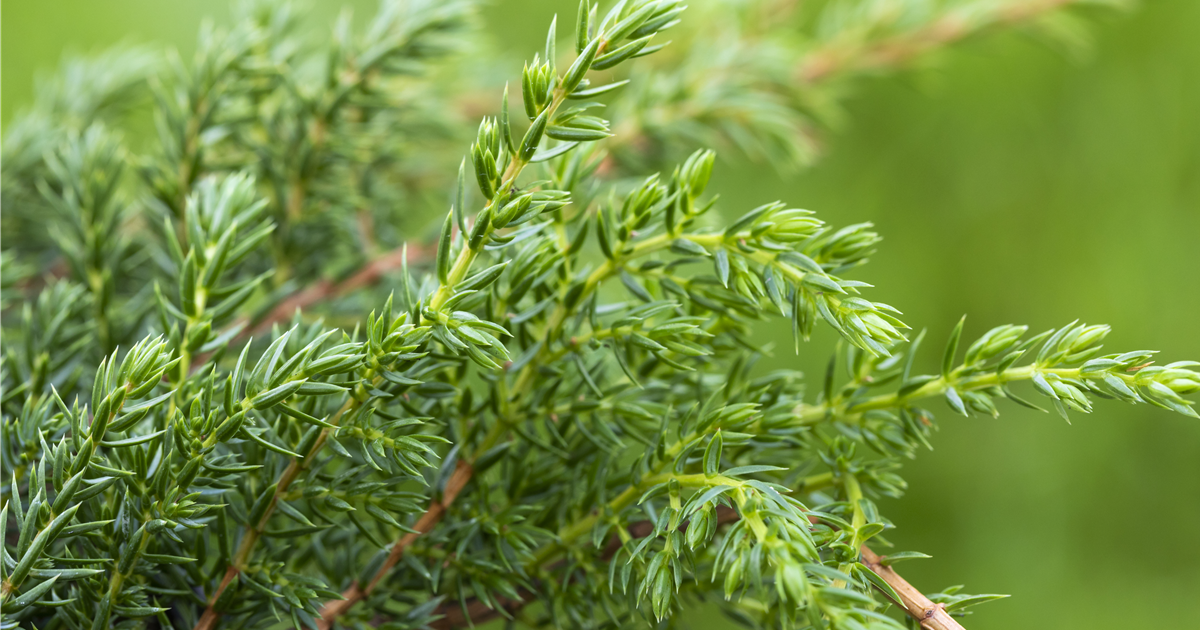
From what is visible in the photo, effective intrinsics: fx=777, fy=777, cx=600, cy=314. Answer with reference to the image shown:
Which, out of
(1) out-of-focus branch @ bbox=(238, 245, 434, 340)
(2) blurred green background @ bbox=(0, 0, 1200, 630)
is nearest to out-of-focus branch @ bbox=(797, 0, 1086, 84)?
(2) blurred green background @ bbox=(0, 0, 1200, 630)

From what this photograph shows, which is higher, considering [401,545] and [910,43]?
[910,43]

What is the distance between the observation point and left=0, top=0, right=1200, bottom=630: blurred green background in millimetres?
722

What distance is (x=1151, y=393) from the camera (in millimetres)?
242

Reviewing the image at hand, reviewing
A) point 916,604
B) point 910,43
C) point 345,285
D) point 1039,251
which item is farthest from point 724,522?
point 1039,251

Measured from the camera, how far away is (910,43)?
23.4 inches

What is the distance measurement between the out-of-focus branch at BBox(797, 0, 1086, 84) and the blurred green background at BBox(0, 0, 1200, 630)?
9 centimetres

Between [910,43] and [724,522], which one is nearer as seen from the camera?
[724,522]

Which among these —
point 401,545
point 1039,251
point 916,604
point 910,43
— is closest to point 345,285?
point 401,545

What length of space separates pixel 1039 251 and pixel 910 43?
0.34 m

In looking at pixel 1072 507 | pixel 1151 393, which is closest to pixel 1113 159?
pixel 1072 507

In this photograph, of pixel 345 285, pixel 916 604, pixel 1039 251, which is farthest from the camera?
pixel 1039 251

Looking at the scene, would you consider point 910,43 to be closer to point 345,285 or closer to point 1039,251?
point 1039,251

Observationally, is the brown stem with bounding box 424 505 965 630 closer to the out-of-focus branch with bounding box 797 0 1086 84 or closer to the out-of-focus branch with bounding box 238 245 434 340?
the out-of-focus branch with bounding box 238 245 434 340

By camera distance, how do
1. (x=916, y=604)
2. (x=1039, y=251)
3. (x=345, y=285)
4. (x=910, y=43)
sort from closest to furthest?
(x=916, y=604) < (x=345, y=285) < (x=910, y=43) < (x=1039, y=251)
